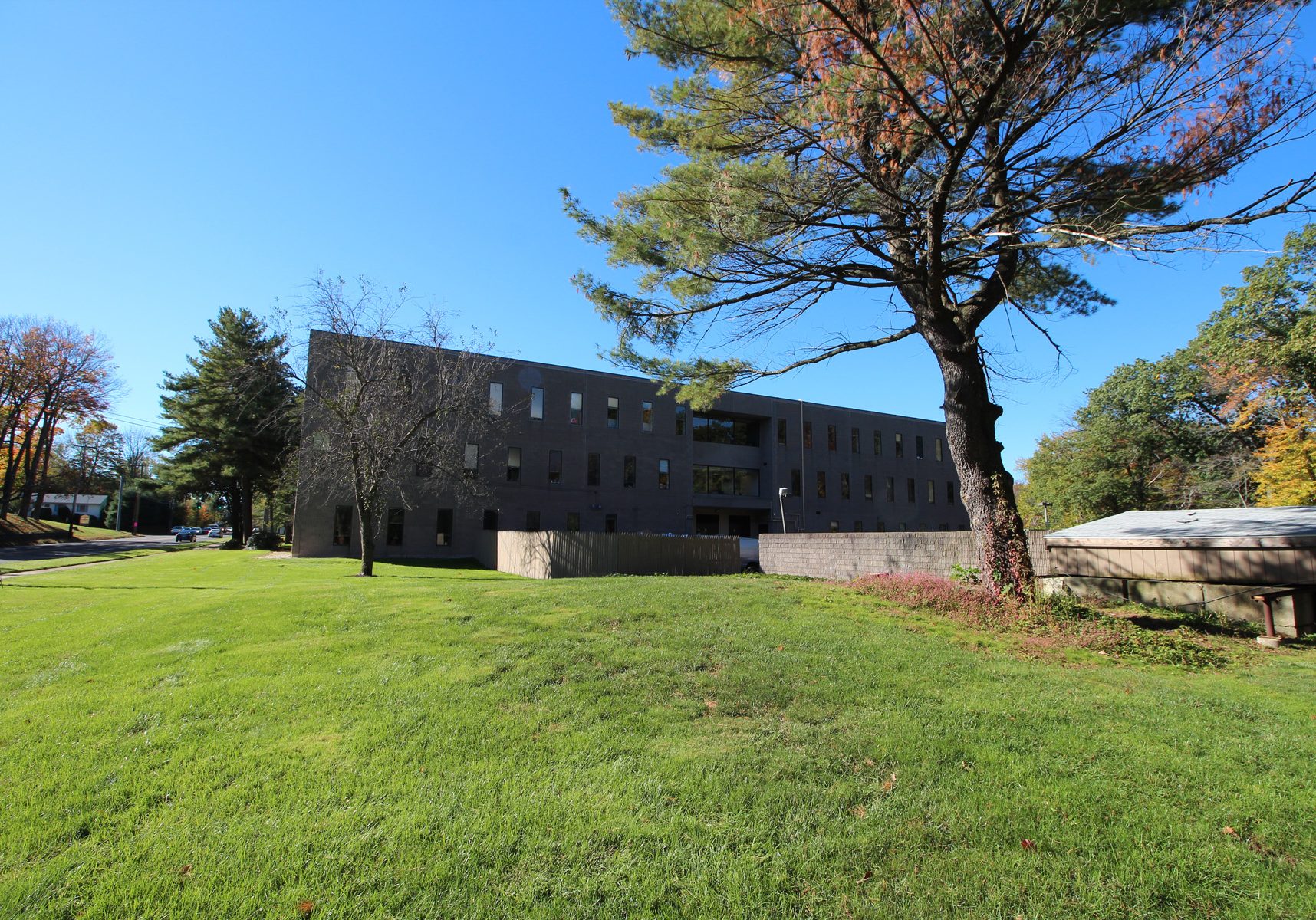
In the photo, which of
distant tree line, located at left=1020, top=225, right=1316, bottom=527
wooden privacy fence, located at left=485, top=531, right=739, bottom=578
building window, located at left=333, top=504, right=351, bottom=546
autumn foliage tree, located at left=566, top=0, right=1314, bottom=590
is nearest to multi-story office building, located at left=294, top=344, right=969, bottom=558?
building window, located at left=333, top=504, right=351, bottom=546

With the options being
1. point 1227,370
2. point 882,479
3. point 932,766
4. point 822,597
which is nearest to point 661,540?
point 822,597

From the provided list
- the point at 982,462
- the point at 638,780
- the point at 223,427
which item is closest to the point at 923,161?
the point at 982,462

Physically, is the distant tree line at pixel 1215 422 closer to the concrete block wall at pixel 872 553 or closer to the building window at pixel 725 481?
the concrete block wall at pixel 872 553

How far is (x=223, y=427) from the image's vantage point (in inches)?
1416

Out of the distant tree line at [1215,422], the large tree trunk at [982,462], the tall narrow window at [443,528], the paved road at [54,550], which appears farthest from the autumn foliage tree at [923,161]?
the paved road at [54,550]

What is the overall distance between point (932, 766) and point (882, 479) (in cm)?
3997

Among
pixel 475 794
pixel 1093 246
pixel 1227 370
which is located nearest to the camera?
pixel 475 794

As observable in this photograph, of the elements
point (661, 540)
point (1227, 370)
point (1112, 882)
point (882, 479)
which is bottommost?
point (1112, 882)

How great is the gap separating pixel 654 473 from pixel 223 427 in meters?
25.4

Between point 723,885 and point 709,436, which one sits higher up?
point 709,436

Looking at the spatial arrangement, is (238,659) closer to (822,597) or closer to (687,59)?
(822,597)

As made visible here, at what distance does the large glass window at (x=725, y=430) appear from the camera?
36500 mm

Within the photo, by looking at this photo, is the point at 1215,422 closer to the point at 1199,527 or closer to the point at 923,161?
the point at 1199,527

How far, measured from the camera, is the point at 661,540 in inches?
738
